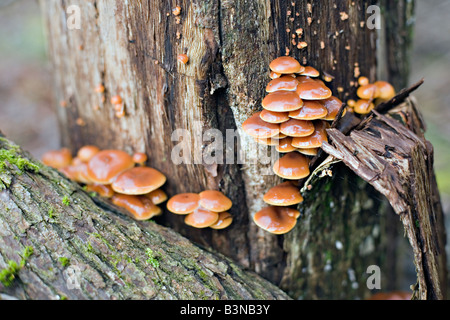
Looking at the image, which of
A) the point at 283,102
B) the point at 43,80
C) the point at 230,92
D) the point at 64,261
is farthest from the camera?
the point at 43,80

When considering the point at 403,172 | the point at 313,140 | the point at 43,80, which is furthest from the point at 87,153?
the point at 43,80

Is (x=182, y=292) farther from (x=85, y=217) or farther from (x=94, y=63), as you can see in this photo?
(x=94, y=63)

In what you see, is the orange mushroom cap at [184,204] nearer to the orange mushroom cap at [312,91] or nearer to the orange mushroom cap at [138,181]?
the orange mushroom cap at [138,181]

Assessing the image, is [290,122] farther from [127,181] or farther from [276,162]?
[127,181]

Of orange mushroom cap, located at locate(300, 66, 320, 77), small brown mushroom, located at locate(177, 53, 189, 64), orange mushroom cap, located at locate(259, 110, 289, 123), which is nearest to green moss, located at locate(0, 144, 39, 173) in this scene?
small brown mushroom, located at locate(177, 53, 189, 64)

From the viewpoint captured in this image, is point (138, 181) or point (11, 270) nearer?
point (11, 270)

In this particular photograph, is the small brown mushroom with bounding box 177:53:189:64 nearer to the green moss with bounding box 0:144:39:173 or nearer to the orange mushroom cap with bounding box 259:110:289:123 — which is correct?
the orange mushroom cap with bounding box 259:110:289:123

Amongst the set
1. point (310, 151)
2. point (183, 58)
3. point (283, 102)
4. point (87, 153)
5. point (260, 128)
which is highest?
point (183, 58)
